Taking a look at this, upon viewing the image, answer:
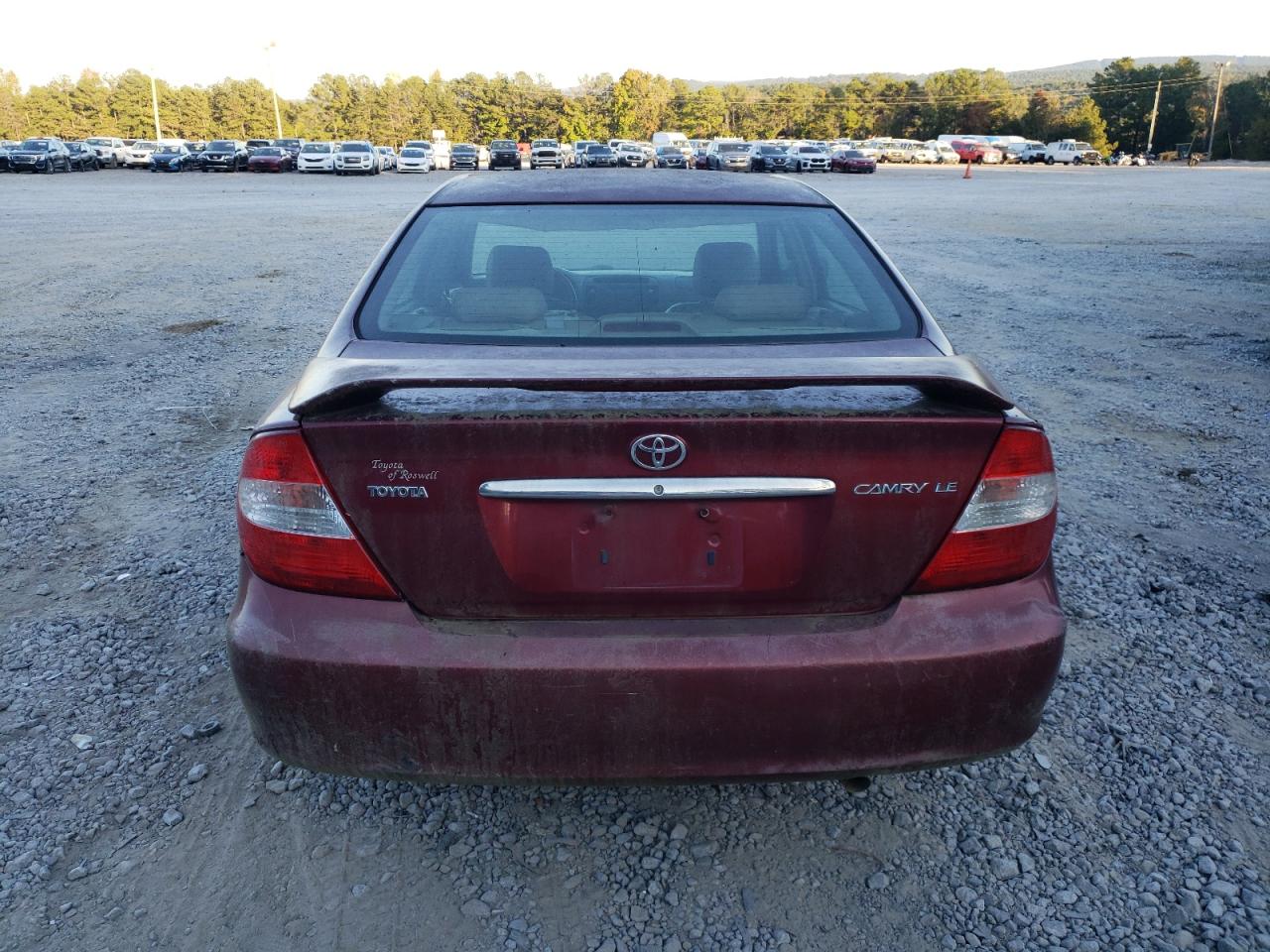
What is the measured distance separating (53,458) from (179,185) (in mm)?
35035

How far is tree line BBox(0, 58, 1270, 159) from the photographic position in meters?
106

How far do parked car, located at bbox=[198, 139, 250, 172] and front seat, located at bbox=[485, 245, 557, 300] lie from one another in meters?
52.4

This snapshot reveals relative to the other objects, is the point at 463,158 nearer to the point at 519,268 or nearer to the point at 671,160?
the point at 671,160

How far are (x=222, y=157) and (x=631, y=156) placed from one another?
2055 cm

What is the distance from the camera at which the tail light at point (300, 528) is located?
2066mm

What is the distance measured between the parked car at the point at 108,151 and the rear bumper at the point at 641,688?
199 ft

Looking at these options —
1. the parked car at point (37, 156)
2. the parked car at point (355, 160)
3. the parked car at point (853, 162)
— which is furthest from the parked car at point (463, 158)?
the parked car at point (853, 162)

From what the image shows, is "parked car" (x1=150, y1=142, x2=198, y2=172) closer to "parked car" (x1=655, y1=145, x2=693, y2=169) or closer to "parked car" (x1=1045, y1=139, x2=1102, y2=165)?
"parked car" (x1=655, y1=145, x2=693, y2=169)

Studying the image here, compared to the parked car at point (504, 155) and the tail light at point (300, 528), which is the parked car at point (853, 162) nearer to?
the parked car at point (504, 155)

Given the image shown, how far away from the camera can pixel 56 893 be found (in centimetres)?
231

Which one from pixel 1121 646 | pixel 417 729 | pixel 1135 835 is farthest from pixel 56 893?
pixel 1121 646

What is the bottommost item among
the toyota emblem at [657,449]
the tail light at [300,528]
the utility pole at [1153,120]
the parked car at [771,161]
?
the tail light at [300,528]

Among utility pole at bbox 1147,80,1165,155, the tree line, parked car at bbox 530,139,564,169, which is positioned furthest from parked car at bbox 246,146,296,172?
utility pole at bbox 1147,80,1165,155

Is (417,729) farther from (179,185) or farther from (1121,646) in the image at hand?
(179,185)
